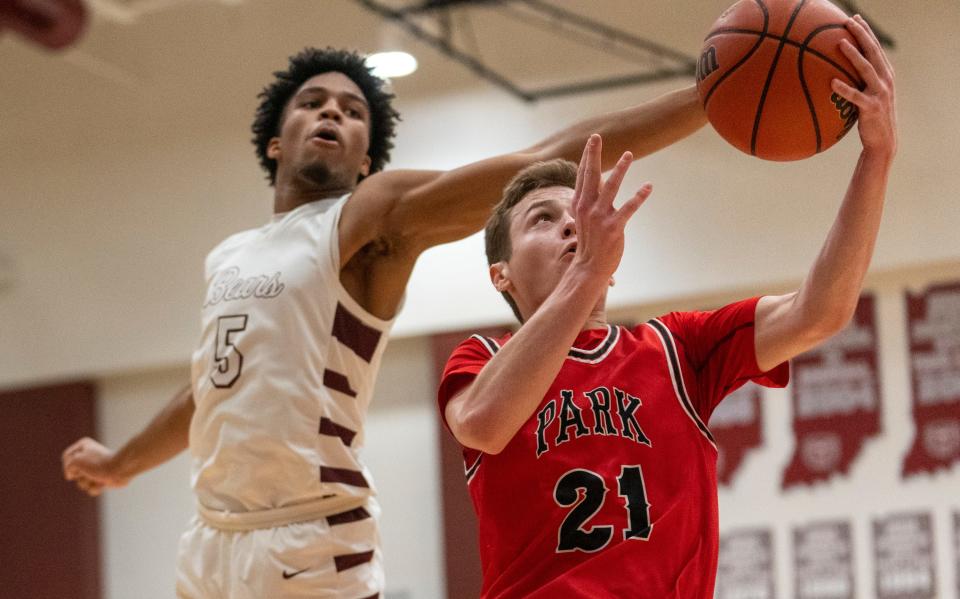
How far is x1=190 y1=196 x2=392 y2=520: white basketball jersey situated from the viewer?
3406 mm

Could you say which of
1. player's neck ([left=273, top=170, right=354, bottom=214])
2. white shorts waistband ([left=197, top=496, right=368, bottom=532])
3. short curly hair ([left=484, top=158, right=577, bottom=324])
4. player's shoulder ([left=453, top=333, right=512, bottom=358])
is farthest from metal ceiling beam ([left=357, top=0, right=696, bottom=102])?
player's shoulder ([left=453, top=333, right=512, bottom=358])

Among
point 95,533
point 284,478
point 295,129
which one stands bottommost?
point 95,533

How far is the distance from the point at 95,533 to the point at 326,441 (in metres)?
8.13

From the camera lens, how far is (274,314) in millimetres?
3492

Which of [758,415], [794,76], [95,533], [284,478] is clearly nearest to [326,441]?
[284,478]

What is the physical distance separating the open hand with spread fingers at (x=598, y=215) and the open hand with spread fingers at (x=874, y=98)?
0.43 m

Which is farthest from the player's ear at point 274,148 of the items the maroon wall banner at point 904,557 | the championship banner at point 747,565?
the maroon wall banner at point 904,557

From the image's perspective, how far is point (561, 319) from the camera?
2.24 meters

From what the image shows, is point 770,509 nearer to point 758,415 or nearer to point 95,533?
point 758,415

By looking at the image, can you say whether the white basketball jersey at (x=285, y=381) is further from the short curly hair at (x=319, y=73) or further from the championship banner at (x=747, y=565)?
the championship banner at (x=747, y=565)

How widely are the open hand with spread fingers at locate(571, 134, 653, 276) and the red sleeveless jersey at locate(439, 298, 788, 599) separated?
0.37m

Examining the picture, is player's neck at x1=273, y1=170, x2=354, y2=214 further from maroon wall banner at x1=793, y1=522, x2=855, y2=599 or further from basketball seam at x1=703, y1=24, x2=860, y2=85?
maroon wall banner at x1=793, y1=522, x2=855, y2=599

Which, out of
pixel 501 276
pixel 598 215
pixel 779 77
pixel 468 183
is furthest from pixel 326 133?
pixel 598 215

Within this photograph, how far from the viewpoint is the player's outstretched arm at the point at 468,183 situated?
3148 mm
